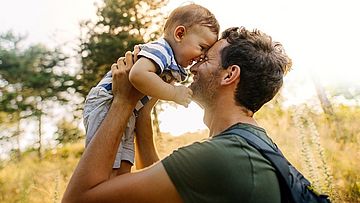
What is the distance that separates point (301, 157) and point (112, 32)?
820 cm

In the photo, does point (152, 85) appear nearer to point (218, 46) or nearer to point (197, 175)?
point (218, 46)

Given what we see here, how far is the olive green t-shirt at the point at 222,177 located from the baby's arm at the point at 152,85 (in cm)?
31

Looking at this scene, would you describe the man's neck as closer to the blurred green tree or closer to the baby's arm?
the baby's arm

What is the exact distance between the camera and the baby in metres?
1.57

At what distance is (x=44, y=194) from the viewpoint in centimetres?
624

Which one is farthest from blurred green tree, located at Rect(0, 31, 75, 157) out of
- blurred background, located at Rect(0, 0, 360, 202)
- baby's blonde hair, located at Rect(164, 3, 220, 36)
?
baby's blonde hair, located at Rect(164, 3, 220, 36)

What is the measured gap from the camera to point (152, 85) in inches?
62.0

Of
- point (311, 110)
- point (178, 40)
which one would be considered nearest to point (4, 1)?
point (311, 110)

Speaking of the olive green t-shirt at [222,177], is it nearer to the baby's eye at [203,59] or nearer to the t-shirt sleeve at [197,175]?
the t-shirt sleeve at [197,175]

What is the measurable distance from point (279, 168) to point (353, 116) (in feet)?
15.3

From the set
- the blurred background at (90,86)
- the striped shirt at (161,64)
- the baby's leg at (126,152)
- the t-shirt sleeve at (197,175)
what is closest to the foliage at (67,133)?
the blurred background at (90,86)

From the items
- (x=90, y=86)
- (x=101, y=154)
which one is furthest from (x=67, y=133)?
(x=101, y=154)

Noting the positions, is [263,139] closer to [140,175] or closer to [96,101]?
[140,175]

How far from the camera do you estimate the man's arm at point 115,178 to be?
4.19 ft
